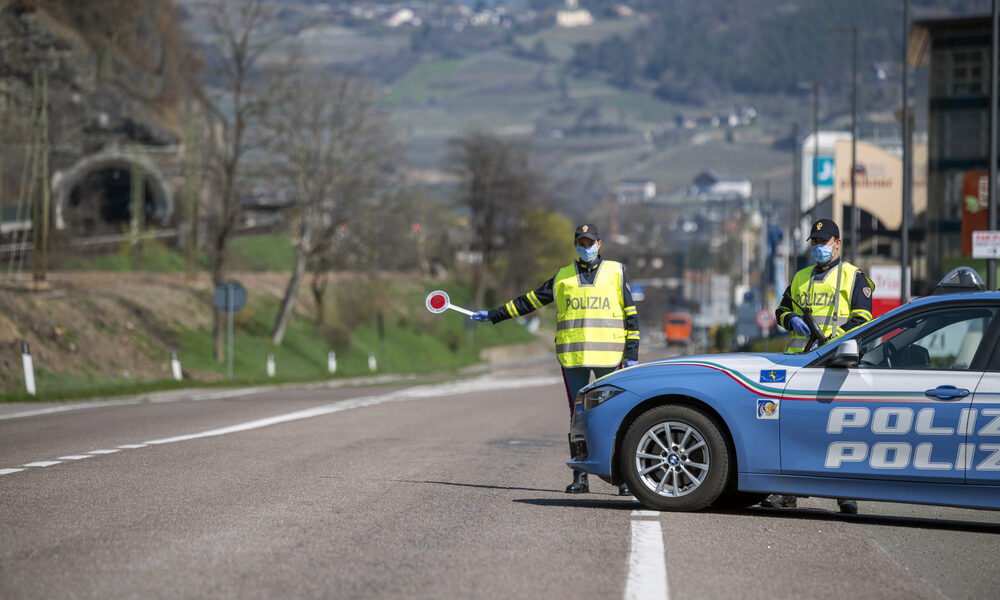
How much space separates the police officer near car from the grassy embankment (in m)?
17.8

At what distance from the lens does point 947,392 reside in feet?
28.6

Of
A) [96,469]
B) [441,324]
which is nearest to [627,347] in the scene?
[96,469]

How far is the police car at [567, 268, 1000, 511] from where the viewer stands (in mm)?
8688

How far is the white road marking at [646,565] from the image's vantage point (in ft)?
21.6

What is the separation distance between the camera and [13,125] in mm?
52281

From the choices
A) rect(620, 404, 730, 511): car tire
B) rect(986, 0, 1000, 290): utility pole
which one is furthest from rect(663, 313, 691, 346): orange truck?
rect(620, 404, 730, 511): car tire

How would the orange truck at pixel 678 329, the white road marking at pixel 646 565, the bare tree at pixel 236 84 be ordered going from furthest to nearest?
the orange truck at pixel 678 329
the bare tree at pixel 236 84
the white road marking at pixel 646 565

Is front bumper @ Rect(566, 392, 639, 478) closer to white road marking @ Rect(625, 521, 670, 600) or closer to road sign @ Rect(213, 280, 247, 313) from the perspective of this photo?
white road marking @ Rect(625, 521, 670, 600)

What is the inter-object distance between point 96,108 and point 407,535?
62.8 m

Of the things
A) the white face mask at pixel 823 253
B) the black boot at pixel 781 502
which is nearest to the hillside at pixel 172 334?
the white face mask at pixel 823 253

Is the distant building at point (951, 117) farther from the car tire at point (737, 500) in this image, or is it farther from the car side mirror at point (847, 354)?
the car side mirror at point (847, 354)

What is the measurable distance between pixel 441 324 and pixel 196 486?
7271cm

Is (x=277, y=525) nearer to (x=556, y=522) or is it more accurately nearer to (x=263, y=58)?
(x=556, y=522)

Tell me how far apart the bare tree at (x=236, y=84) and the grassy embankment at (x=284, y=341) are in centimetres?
318
